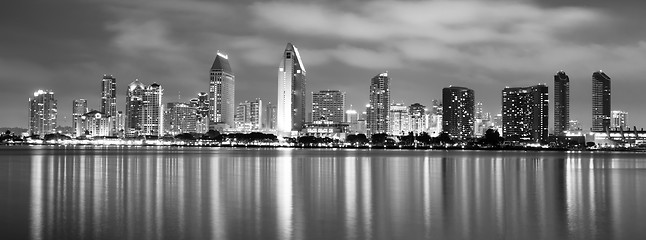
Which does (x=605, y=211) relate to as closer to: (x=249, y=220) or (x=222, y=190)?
(x=249, y=220)

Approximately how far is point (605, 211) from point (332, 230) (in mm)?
13722

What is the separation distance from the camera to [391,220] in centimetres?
2539

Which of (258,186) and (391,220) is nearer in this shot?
(391,220)

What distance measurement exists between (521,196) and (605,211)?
6738mm

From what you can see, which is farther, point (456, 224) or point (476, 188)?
point (476, 188)

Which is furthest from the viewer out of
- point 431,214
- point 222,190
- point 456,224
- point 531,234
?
point 222,190

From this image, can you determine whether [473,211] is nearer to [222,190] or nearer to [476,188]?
[476,188]

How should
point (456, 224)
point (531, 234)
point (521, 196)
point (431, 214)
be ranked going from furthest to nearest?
point (521, 196) < point (431, 214) < point (456, 224) < point (531, 234)

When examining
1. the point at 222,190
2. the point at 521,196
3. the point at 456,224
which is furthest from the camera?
the point at 222,190

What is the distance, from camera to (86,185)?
42.2 metres

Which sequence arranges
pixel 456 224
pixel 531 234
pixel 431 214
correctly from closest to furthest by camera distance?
pixel 531 234 < pixel 456 224 < pixel 431 214

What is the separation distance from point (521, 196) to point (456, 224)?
12.8 metres

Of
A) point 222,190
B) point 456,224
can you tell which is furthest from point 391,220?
point 222,190

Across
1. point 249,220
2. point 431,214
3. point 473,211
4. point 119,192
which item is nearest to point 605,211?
point 473,211
